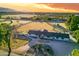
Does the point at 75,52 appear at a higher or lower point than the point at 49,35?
lower

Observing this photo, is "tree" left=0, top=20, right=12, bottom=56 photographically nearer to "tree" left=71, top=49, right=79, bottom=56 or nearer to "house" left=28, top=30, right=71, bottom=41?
Result: "house" left=28, top=30, right=71, bottom=41

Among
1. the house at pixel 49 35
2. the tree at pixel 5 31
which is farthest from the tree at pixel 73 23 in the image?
the tree at pixel 5 31

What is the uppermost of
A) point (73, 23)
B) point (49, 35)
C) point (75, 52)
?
point (73, 23)

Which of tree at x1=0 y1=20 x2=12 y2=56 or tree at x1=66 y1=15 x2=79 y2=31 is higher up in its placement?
tree at x1=66 y1=15 x2=79 y2=31

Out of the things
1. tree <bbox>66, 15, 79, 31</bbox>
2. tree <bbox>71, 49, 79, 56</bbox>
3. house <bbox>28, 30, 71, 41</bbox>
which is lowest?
tree <bbox>71, 49, 79, 56</bbox>

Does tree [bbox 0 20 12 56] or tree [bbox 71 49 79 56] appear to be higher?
tree [bbox 0 20 12 56]

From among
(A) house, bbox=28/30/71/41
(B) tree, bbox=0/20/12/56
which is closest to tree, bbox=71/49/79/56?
(A) house, bbox=28/30/71/41

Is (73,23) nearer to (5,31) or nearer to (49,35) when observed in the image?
(49,35)

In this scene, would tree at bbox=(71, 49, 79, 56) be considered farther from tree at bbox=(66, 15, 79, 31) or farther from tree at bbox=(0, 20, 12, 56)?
tree at bbox=(0, 20, 12, 56)

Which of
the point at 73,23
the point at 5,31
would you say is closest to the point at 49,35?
the point at 73,23

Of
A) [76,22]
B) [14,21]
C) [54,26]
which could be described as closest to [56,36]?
[54,26]

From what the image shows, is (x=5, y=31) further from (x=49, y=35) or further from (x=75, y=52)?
(x=75, y=52)

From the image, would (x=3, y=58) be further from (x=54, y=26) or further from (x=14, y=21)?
(x=54, y=26)
